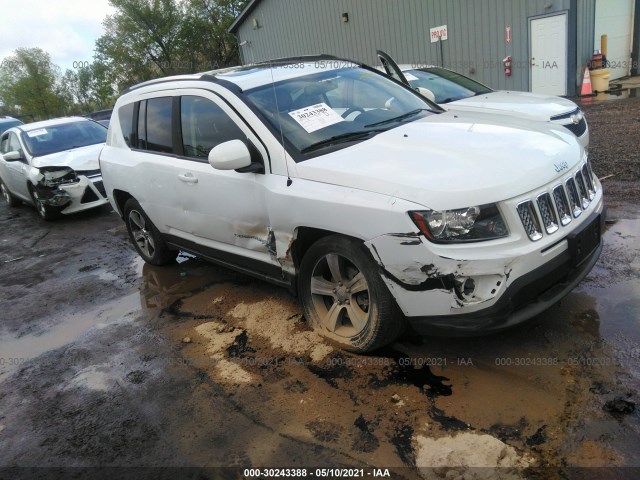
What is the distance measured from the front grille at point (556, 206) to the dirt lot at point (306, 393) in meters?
0.80

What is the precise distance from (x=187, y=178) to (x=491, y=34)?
1369 centimetres

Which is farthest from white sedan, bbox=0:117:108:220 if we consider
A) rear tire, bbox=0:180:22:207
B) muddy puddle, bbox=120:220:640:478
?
muddy puddle, bbox=120:220:640:478

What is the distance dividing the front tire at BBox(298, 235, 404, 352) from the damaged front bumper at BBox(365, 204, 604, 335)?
0.44 feet

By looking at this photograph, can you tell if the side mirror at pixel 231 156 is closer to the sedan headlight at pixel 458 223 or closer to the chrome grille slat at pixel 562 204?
the sedan headlight at pixel 458 223

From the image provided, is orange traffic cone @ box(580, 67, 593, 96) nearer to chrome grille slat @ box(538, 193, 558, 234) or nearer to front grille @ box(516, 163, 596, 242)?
front grille @ box(516, 163, 596, 242)

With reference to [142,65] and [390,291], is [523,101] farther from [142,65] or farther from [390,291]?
[142,65]

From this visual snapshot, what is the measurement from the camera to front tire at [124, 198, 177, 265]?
5.33 m

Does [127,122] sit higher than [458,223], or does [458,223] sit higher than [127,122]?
[127,122]

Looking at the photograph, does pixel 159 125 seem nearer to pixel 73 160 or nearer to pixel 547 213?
pixel 547 213

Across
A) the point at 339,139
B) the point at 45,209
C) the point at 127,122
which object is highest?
the point at 127,122

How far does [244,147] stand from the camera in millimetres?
3418

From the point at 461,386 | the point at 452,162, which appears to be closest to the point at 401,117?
the point at 452,162

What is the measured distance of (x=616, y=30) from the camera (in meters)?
15.5

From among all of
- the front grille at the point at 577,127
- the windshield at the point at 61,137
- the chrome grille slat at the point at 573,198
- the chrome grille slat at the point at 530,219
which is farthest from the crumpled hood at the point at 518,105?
the windshield at the point at 61,137
